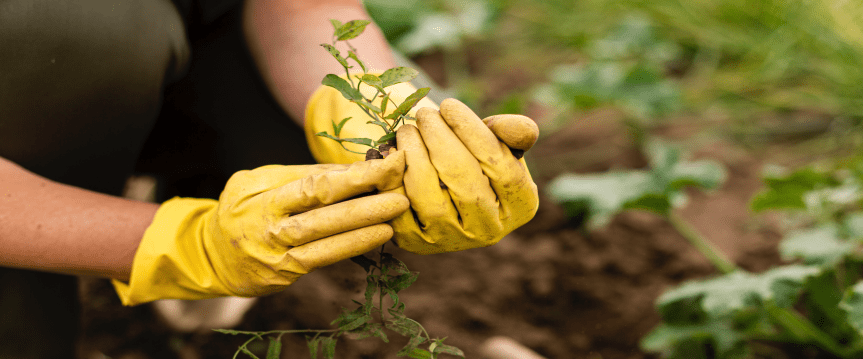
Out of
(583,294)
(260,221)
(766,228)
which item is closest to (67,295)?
(260,221)

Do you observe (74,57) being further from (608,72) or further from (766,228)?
(766,228)

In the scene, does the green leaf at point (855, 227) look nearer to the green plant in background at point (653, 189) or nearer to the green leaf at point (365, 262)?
the green plant in background at point (653, 189)

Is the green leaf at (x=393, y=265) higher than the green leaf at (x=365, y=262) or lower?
higher

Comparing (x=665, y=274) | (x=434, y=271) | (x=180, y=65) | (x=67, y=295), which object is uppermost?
(x=665, y=274)

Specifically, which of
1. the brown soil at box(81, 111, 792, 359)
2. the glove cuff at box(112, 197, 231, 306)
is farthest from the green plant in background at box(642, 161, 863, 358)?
the glove cuff at box(112, 197, 231, 306)

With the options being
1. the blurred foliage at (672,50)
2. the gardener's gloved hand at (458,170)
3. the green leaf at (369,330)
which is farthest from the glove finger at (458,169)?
the blurred foliage at (672,50)

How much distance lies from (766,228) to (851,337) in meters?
0.61

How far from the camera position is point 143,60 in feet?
3.31

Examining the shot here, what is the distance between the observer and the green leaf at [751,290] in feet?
3.28

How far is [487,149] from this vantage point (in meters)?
0.71

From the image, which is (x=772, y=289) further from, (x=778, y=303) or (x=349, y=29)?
(x=349, y=29)

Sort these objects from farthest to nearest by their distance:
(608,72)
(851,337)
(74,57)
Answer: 1. (608,72)
2. (851,337)
3. (74,57)

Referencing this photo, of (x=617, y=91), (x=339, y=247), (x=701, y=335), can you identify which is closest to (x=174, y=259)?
(x=339, y=247)

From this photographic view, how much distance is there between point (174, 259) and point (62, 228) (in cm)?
18
